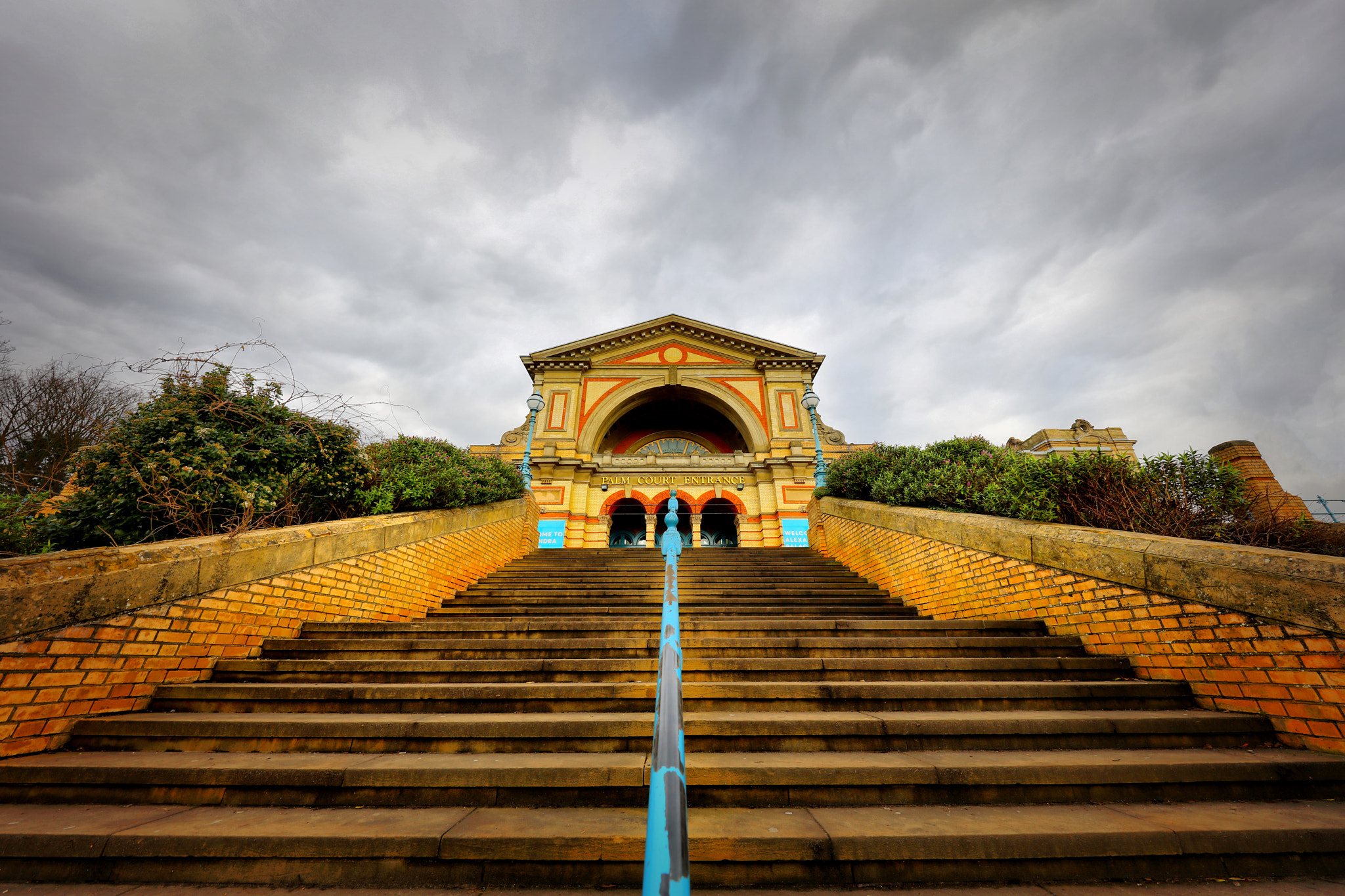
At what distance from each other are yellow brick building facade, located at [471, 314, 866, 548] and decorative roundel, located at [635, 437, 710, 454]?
0.21 feet

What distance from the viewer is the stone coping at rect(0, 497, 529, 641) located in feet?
10.1

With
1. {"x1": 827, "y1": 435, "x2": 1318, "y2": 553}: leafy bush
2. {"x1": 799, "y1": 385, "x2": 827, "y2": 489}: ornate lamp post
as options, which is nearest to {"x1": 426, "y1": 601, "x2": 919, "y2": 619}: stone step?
{"x1": 827, "y1": 435, "x2": 1318, "y2": 553}: leafy bush

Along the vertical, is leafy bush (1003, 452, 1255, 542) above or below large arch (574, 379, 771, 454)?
below

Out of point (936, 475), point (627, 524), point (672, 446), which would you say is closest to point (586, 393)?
point (672, 446)

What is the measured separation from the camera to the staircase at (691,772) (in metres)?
2.17

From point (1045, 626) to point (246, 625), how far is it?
762 cm

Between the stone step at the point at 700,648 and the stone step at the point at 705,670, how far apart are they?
0.28 meters

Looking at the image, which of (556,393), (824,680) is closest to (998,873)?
(824,680)

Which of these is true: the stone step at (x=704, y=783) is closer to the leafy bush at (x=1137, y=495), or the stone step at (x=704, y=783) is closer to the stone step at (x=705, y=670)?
the stone step at (x=705, y=670)

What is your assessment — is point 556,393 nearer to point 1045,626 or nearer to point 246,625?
point 246,625

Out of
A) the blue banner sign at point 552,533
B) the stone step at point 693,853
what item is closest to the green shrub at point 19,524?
the stone step at point 693,853

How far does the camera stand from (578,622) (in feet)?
16.4

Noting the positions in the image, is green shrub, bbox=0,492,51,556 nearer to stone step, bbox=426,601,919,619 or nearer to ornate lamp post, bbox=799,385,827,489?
stone step, bbox=426,601,919,619

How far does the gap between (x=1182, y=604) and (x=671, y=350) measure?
1915 centimetres
